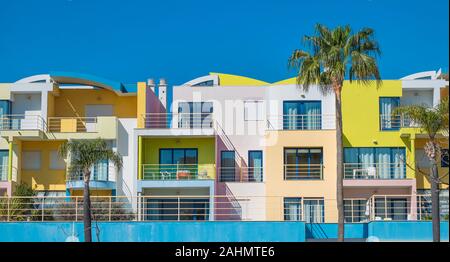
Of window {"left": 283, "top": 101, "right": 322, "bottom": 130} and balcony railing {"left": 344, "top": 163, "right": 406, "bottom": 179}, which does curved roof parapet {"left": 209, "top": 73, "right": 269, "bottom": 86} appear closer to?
window {"left": 283, "top": 101, "right": 322, "bottom": 130}

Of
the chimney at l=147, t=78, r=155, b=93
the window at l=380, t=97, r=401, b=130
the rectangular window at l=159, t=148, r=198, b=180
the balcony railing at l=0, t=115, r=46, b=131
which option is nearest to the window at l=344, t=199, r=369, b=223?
the window at l=380, t=97, r=401, b=130

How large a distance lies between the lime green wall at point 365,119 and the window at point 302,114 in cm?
118

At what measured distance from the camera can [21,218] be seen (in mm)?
24484

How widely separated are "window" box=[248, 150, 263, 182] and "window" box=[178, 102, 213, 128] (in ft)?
6.92

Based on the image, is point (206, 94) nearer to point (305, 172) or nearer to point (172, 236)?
point (305, 172)

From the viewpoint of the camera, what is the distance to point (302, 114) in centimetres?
3081

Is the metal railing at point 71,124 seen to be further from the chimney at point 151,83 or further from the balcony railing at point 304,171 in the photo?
the balcony railing at point 304,171

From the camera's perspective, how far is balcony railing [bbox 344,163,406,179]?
1164 inches

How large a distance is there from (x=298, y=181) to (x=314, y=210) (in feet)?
4.18

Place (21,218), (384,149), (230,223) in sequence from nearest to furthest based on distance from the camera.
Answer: (230,223), (21,218), (384,149)

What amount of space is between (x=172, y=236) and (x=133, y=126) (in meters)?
9.54
